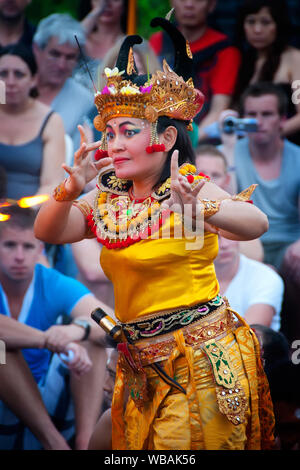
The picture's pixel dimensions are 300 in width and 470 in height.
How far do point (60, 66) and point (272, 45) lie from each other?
1490 millimetres

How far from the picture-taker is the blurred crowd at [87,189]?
144 inches

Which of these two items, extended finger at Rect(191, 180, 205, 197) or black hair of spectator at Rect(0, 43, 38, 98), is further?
black hair of spectator at Rect(0, 43, 38, 98)

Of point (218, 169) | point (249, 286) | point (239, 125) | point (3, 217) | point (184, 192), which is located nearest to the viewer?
point (184, 192)

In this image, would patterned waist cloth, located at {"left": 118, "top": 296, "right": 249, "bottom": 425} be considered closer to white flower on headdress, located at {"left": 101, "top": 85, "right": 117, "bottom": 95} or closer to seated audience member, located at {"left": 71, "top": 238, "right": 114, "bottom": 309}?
white flower on headdress, located at {"left": 101, "top": 85, "right": 117, "bottom": 95}

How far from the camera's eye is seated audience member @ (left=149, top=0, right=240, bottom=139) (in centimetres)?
452

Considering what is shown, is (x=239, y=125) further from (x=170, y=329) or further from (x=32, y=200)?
(x=170, y=329)

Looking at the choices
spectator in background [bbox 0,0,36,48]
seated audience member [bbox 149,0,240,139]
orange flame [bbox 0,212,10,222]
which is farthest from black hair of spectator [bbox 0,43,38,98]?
orange flame [bbox 0,212,10,222]

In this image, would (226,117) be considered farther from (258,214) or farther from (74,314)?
(258,214)

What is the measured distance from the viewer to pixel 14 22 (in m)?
4.52

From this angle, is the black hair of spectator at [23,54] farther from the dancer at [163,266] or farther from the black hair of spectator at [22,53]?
the dancer at [163,266]

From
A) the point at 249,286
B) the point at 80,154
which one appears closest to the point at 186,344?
the point at 80,154

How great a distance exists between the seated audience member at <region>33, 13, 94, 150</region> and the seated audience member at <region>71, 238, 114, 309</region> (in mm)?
915

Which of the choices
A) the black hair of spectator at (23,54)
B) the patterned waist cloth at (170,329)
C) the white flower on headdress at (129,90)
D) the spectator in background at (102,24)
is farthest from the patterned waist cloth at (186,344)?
the spectator in background at (102,24)

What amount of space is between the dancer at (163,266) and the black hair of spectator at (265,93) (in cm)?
191
